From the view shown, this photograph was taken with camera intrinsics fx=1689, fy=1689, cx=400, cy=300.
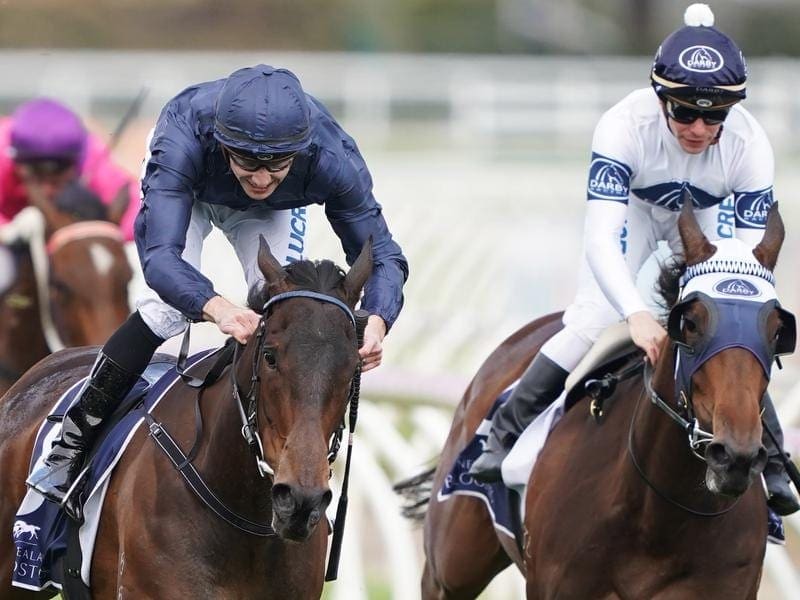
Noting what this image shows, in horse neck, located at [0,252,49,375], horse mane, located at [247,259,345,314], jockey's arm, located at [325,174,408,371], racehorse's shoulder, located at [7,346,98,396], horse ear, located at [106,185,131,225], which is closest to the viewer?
horse mane, located at [247,259,345,314]

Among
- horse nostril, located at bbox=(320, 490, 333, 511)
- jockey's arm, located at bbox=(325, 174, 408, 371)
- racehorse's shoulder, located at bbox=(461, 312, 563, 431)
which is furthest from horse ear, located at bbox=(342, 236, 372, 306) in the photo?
racehorse's shoulder, located at bbox=(461, 312, 563, 431)

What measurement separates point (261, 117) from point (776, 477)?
6.88ft

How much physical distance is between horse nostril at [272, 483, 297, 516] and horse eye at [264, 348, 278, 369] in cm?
33

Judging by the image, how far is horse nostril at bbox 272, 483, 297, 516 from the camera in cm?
393

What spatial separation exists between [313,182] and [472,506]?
2.00 metres

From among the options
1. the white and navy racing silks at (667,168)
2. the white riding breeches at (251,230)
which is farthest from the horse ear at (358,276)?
the white and navy racing silks at (667,168)

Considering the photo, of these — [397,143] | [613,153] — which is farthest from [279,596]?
[397,143]

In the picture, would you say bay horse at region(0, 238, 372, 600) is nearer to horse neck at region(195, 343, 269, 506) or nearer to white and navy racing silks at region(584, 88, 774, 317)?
horse neck at region(195, 343, 269, 506)

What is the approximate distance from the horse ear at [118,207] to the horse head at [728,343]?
11.5 feet

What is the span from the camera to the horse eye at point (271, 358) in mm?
4152

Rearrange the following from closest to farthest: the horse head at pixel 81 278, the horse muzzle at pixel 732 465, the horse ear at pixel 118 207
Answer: the horse muzzle at pixel 732 465
the horse head at pixel 81 278
the horse ear at pixel 118 207

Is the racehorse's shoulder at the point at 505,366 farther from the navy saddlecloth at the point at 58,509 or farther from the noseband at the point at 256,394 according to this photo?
the noseband at the point at 256,394

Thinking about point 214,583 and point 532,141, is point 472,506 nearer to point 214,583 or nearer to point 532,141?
point 214,583

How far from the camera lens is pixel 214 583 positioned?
4582 mm
